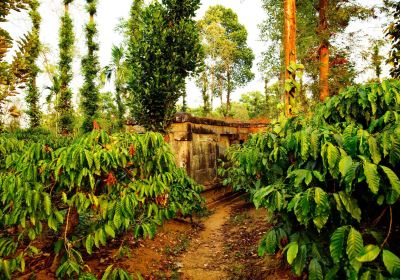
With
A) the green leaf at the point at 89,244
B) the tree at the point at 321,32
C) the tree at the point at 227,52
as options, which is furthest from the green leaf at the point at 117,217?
the tree at the point at 227,52

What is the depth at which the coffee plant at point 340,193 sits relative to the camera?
1.97 metres

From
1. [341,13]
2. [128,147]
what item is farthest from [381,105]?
[341,13]

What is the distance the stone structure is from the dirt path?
209 cm

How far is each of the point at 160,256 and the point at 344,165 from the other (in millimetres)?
4737

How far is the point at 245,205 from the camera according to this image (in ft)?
34.4

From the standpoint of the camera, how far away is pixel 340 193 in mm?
2174

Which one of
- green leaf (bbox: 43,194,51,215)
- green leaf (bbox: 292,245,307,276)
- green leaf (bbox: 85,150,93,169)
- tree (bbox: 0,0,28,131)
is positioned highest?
tree (bbox: 0,0,28,131)

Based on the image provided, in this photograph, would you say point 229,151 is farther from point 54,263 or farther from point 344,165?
point 344,165

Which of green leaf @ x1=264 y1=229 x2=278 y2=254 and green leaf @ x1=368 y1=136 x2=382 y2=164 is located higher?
green leaf @ x1=368 y1=136 x2=382 y2=164

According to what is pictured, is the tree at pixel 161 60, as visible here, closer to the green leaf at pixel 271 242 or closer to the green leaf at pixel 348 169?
the green leaf at pixel 271 242

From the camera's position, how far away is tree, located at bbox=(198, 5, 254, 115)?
31.8 metres

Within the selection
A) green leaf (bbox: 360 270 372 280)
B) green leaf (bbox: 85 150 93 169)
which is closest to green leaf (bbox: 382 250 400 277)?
green leaf (bbox: 360 270 372 280)

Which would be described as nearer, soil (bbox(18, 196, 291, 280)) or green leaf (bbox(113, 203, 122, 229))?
green leaf (bbox(113, 203, 122, 229))

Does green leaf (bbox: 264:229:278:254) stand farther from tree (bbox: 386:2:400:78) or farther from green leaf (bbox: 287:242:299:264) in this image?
tree (bbox: 386:2:400:78)
